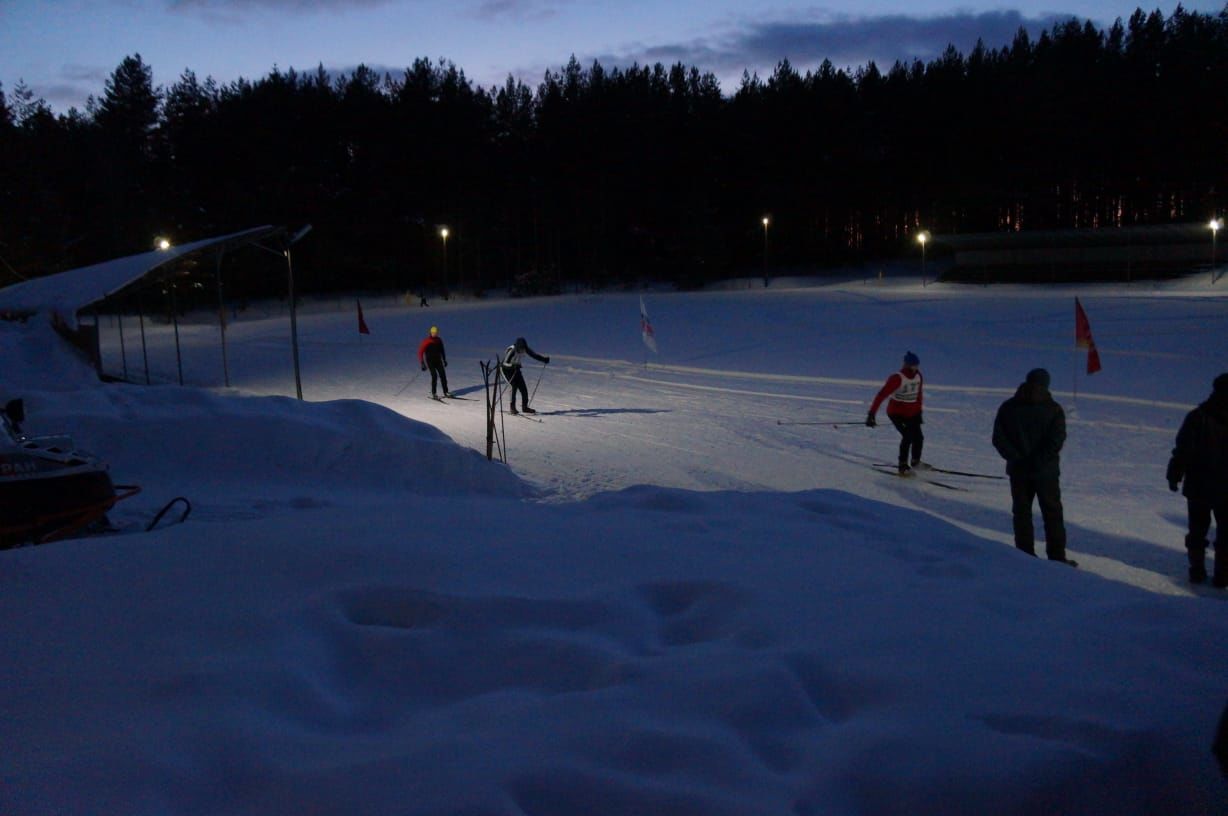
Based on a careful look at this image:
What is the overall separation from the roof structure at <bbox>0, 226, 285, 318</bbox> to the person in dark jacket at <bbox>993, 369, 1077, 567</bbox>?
15.9 m

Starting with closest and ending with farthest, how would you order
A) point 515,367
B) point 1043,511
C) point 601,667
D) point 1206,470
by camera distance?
point 601,667 < point 1206,470 < point 1043,511 < point 515,367

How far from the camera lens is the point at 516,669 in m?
3.05

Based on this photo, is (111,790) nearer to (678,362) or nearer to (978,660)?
(978,660)

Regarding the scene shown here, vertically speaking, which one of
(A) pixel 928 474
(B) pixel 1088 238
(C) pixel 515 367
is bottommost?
(A) pixel 928 474

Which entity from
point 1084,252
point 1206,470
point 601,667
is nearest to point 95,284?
point 601,667

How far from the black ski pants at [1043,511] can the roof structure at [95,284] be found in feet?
52.6

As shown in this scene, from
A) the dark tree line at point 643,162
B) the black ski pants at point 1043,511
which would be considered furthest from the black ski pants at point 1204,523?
the dark tree line at point 643,162

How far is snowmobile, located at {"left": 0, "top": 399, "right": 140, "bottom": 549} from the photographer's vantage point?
6.62 meters

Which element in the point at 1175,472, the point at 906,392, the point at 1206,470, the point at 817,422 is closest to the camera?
the point at 1206,470

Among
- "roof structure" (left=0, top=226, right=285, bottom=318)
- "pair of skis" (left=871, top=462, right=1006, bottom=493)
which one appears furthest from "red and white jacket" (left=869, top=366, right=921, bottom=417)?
"roof structure" (left=0, top=226, right=285, bottom=318)

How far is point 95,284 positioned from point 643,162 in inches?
2173

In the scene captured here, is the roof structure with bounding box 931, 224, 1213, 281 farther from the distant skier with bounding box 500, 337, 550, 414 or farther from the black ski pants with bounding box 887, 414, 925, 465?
the black ski pants with bounding box 887, 414, 925, 465

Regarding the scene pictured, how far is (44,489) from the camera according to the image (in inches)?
267

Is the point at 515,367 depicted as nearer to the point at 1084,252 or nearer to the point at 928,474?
the point at 928,474
